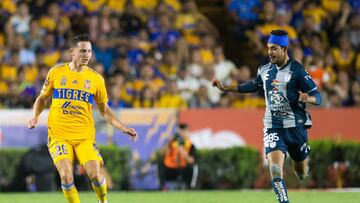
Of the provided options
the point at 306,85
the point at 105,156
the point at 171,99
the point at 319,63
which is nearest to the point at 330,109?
the point at 319,63

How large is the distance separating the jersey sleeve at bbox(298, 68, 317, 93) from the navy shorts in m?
0.61

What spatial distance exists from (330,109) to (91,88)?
10712mm

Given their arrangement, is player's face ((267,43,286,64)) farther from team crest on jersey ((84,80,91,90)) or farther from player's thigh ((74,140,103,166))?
player's thigh ((74,140,103,166))

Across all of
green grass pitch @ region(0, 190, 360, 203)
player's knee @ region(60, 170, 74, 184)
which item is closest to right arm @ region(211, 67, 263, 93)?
player's knee @ region(60, 170, 74, 184)

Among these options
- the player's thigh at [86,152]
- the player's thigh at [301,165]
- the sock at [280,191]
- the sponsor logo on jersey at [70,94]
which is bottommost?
the sock at [280,191]

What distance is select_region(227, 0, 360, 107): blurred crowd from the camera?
23.9 metres

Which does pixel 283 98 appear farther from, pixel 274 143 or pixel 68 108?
pixel 68 108

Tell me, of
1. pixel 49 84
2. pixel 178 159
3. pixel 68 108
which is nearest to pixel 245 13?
pixel 178 159

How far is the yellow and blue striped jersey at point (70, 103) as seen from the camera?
42.1 ft

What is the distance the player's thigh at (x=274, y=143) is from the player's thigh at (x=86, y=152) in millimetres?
2209

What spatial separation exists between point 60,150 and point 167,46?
13.2 meters

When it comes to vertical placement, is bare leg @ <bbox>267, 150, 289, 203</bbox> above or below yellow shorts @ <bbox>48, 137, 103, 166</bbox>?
below

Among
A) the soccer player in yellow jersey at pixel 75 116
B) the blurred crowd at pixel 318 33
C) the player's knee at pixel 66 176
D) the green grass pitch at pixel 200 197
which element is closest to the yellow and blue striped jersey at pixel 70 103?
the soccer player in yellow jersey at pixel 75 116

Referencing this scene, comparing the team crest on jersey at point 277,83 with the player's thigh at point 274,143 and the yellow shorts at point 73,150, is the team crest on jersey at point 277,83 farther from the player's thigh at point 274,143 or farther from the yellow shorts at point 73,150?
the yellow shorts at point 73,150
